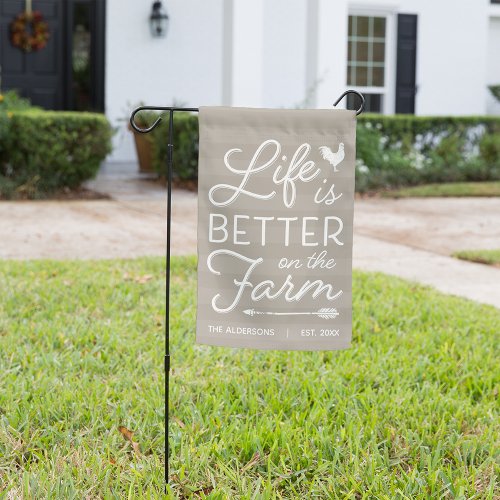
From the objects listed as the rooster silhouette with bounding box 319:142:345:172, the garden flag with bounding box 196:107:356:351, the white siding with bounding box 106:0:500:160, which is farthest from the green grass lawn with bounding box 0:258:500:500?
the white siding with bounding box 106:0:500:160

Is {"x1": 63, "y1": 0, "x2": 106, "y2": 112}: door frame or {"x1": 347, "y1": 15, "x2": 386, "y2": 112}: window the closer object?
{"x1": 63, "y1": 0, "x2": 106, "y2": 112}: door frame

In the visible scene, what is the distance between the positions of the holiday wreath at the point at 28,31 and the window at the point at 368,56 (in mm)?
4923

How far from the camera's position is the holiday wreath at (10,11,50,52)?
1220cm

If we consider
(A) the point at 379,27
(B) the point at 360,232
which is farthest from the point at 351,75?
(B) the point at 360,232

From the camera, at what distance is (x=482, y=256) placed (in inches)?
239

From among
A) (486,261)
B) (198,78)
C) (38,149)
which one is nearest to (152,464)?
(486,261)

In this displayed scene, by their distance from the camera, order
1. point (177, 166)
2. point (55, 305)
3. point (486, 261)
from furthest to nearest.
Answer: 1. point (177, 166)
2. point (486, 261)
3. point (55, 305)

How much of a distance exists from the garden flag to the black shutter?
12.2 m

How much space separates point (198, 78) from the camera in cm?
1302

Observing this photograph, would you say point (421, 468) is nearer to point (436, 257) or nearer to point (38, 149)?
point (436, 257)

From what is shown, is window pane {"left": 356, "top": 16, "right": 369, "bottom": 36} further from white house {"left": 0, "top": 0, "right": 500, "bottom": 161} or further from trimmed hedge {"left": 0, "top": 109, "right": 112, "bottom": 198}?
trimmed hedge {"left": 0, "top": 109, "right": 112, "bottom": 198}

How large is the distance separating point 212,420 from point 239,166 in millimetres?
1038

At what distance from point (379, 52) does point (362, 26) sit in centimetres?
52

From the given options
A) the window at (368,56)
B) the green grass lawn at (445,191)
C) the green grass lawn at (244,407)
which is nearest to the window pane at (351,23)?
the window at (368,56)
